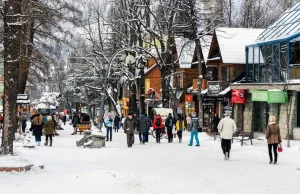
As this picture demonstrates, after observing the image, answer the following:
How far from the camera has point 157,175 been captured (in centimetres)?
1416

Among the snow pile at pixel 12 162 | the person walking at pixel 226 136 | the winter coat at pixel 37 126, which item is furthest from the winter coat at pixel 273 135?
the winter coat at pixel 37 126

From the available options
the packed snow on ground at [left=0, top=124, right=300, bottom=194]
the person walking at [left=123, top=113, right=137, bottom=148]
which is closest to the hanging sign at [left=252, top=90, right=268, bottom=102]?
the person walking at [left=123, top=113, right=137, bottom=148]

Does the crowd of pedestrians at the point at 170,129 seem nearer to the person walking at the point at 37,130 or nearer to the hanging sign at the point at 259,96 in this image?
the person walking at the point at 37,130

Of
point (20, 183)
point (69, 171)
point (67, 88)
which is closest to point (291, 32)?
point (69, 171)

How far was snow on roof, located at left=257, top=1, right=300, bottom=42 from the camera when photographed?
99.9 feet

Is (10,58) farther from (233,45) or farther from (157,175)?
(233,45)

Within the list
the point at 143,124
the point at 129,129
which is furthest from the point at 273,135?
the point at 143,124

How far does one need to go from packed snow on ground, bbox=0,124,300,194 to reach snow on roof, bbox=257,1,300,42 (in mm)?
10615

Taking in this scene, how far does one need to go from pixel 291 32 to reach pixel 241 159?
1272 centimetres

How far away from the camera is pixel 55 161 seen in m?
17.6

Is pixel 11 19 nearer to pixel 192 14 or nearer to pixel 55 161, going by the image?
pixel 55 161

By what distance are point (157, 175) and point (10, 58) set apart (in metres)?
5.00

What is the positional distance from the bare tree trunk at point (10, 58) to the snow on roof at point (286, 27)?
17729mm

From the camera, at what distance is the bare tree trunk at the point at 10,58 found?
1528cm
